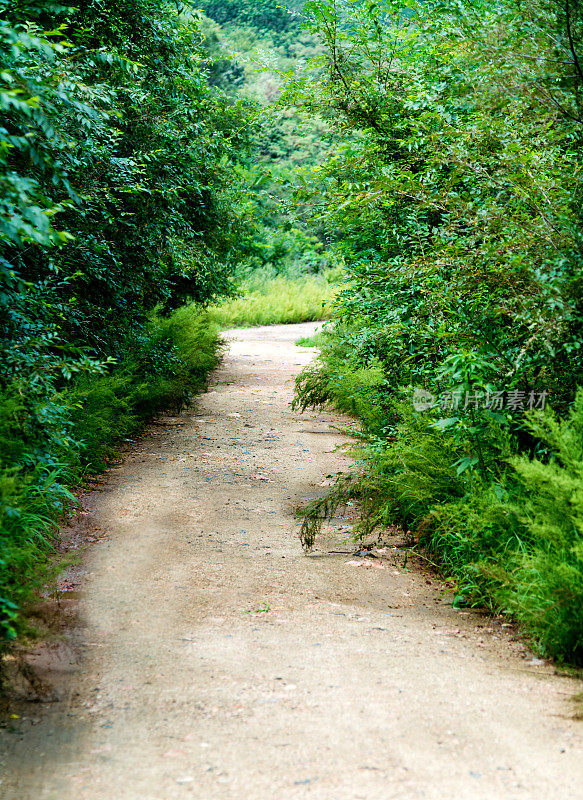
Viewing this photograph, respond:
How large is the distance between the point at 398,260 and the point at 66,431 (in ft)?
10.00

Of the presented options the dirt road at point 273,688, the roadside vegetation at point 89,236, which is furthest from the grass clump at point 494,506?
the roadside vegetation at point 89,236

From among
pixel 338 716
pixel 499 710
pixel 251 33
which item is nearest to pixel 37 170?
pixel 338 716

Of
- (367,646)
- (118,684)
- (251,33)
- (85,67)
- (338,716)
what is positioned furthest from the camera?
(251,33)

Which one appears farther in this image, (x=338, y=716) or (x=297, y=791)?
(x=338, y=716)

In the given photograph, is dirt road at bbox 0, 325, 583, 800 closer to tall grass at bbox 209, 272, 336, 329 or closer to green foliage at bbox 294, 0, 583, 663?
green foliage at bbox 294, 0, 583, 663

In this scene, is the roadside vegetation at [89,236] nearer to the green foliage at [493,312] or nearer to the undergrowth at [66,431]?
the undergrowth at [66,431]

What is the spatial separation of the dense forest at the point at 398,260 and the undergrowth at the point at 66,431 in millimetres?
31

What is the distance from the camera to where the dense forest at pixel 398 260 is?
153 inches

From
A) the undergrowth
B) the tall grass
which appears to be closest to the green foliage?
the undergrowth

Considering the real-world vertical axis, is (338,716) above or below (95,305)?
below

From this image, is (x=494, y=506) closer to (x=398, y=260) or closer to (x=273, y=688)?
(x=273, y=688)

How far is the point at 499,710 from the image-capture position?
3.04 metres

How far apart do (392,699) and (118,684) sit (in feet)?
4.04

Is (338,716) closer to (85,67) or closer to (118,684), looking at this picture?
(118,684)
